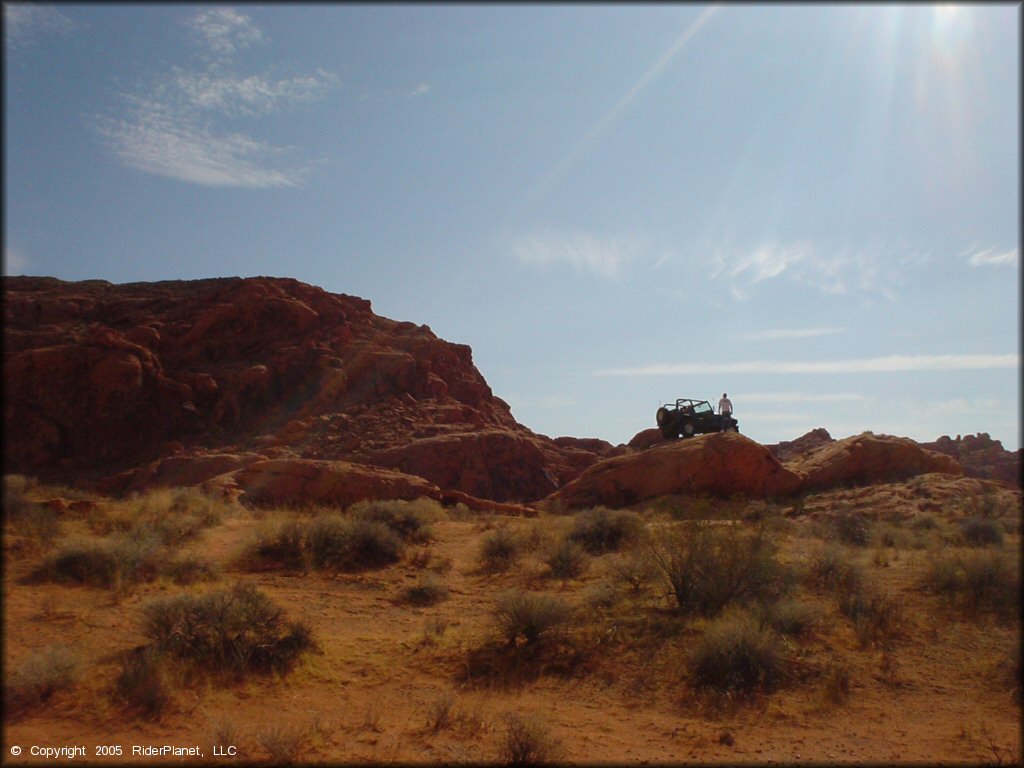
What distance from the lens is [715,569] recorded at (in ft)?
33.4

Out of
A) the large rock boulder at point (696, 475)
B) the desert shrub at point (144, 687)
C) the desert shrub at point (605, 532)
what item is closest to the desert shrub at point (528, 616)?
the desert shrub at point (144, 687)

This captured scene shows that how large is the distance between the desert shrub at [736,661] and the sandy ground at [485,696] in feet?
0.74

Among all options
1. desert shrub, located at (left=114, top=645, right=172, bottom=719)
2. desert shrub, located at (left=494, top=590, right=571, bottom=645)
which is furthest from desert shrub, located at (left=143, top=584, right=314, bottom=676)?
desert shrub, located at (left=494, top=590, right=571, bottom=645)

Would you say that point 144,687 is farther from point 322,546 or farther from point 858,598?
point 858,598

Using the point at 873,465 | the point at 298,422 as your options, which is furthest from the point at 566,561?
the point at 298,422

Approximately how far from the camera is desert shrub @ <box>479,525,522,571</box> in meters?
13.2

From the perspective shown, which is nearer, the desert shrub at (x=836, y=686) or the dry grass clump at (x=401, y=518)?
the desert shrub at (x=836, y=686)

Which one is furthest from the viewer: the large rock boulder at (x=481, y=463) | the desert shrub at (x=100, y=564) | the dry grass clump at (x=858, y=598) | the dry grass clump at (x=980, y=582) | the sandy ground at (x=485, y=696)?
the large rock boulder at (x=481, y=463)

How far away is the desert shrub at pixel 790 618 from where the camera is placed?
9.05m

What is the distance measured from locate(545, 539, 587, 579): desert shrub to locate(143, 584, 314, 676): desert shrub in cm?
547

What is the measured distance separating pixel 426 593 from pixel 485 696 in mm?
3974

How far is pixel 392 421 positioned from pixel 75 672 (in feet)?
93.6

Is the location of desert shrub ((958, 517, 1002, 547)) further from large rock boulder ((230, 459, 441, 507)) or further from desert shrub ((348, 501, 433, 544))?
large rock boulder ((230, 459, 441, 507))

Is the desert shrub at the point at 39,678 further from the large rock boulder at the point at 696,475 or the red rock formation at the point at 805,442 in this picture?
the red rock formation at the point at 805,442
